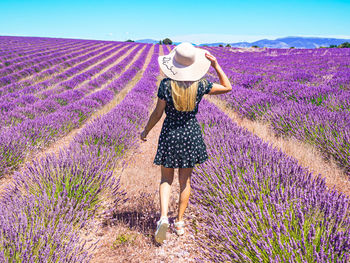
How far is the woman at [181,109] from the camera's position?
158cm

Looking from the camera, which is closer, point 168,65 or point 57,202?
point 168,65

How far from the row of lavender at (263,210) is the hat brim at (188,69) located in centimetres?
92

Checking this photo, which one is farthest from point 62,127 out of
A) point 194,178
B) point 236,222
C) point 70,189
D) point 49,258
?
point 236,222

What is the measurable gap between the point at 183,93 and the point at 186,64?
0.21 m

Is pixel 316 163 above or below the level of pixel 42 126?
above

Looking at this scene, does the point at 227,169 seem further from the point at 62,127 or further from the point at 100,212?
the point at 62,127

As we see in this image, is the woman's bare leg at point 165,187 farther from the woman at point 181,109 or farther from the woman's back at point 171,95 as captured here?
the woman's back at point 171,95

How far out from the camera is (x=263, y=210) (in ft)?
4.88

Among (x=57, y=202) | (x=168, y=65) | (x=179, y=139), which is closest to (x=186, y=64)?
(x=168, y=65)

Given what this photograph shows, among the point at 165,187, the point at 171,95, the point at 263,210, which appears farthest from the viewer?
the point at 165,187

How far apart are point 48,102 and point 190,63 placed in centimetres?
573

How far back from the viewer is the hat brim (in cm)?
157

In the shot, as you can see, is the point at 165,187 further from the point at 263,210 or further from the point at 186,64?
the point at 186,64

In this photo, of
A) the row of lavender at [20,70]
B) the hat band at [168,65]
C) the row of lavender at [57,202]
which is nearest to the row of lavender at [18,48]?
the row of lavender at [20,70]
